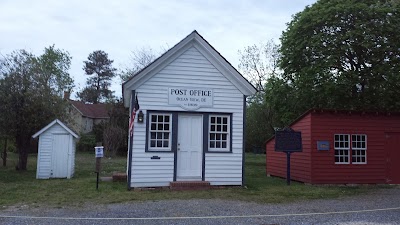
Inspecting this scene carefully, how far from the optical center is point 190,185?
13.9 meters

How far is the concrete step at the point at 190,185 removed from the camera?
45.1 ft

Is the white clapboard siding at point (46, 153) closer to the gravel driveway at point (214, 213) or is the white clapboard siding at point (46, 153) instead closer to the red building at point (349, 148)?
the gravel driveway at point (214, 213)

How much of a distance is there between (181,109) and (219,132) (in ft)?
5.26

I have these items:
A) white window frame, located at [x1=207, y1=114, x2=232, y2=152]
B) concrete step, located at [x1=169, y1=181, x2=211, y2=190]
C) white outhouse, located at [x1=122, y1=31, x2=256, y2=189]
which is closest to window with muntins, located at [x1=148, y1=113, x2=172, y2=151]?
white outhouse, located at [x1=122, y1=31, x2=256, y2=189]

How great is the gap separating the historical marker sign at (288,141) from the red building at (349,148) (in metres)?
0.69

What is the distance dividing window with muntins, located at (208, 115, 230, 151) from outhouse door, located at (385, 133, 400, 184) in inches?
279

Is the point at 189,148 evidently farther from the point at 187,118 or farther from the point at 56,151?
the point at 56,151

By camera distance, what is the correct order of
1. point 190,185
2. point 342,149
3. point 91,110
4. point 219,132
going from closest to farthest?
1. point 190,185
2. point 219,132
3. point 342,149
4. point 91,110

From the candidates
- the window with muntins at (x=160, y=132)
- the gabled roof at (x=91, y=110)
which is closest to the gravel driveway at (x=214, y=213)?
the window with muntins at (x=160, y=132)

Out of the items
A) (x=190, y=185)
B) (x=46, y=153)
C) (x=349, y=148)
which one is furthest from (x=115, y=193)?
(x=349, y=148)

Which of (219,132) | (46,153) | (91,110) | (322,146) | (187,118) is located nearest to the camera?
(187,118)

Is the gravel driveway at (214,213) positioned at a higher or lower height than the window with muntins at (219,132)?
lower

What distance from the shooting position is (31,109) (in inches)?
814

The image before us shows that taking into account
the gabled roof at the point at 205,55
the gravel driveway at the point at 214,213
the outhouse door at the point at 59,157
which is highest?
the gabled roof at the point at 205,55
